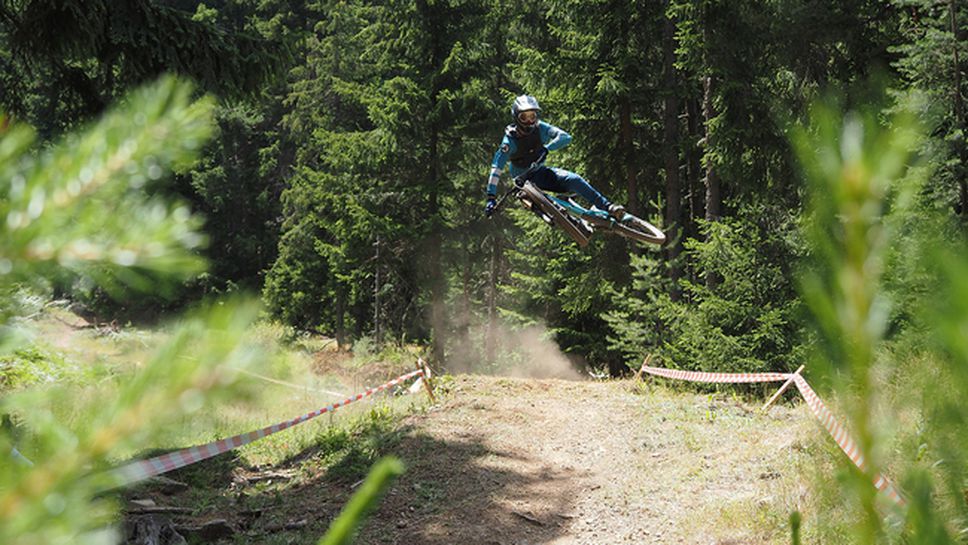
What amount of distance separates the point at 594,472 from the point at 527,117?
4323 mm

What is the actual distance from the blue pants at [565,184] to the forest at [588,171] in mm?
2325

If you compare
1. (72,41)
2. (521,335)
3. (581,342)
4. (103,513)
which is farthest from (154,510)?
(521,335)

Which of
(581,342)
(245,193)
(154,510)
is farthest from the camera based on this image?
(245,193)

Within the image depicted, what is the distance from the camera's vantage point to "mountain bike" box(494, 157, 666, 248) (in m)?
8.58

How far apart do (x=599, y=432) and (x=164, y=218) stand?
1041 centimetres

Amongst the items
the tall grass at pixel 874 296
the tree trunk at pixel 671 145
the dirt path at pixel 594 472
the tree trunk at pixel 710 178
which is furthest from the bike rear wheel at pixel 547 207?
the tree trunk at pixel 671 145

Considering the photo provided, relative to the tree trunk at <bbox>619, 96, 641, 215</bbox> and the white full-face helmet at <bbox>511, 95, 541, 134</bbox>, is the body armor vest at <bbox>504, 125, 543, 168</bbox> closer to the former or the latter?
the white full-face helmet at <bbox>511, 95, 541, 134</bbox>

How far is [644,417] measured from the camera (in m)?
11.0

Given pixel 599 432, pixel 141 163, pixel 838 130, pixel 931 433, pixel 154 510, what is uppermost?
pixel 838 130

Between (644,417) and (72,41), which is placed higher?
(72,41)

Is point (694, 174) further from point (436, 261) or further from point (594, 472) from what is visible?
point (594, 472)

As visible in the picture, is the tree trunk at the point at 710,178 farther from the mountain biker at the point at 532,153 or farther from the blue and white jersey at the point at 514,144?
the blue and white jersey at the point at 514,144

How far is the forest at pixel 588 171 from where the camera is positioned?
562 mm

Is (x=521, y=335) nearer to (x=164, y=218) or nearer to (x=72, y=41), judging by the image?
(x=72, y=41)
